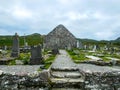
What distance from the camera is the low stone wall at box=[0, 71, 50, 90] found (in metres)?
7.25

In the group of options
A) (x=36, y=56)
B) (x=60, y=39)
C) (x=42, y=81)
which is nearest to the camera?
(x=42, y=81)

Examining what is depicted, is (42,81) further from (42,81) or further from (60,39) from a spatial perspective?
(60,39)

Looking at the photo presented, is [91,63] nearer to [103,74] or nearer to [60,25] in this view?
[103,74]

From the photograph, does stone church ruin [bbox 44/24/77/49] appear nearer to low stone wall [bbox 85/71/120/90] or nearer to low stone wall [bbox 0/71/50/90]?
low stone wall [bbox 0/71/50/90]

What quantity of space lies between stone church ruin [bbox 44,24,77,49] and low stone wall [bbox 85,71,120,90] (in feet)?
178

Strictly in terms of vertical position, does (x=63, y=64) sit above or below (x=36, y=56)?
below

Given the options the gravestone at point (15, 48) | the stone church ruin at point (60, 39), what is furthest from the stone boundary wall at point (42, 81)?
the stone church ruin at point (60, 39)

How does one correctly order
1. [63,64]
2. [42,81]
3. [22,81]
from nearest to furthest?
[22,81]
[42,81]
[63,64]

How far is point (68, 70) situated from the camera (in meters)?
15.7

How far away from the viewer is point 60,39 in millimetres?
62250

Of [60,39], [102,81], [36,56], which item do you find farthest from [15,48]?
[60,39]

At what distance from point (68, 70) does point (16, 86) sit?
8562 mm

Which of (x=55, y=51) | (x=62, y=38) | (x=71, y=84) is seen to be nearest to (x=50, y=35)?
(x=62, y=38)

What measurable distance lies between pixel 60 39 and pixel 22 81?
54957mm
